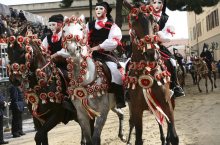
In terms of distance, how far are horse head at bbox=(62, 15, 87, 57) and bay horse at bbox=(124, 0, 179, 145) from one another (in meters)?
0.90

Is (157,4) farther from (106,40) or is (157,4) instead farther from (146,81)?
(146,81)

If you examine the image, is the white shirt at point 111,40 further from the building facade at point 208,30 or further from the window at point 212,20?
the window at point 212,20

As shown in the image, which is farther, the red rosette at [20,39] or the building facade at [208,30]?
the building facade at [208,30]

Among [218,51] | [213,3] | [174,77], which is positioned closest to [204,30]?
[218,51]

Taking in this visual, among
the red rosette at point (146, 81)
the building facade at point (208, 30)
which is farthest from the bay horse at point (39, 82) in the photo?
the building facade at point (208, 30)

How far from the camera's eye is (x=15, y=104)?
42.7 feet

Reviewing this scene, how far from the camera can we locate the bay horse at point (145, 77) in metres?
6.36

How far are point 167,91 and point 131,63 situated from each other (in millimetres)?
780

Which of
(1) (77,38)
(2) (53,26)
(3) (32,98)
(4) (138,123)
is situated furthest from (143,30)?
(2) (53,26)

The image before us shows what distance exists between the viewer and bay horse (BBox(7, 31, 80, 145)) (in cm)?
689

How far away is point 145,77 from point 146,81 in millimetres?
68

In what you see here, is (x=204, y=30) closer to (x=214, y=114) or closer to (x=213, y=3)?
(x=213, y=3)

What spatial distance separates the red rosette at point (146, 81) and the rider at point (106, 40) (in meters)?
0.89

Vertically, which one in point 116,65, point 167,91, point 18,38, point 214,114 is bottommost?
point 214,114
